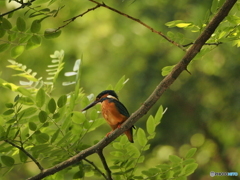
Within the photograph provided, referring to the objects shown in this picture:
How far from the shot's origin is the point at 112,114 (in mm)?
1147

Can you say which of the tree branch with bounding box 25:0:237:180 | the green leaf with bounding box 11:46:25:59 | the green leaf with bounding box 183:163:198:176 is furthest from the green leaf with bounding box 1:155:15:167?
the green leaf with bounding box 183:163:198:176

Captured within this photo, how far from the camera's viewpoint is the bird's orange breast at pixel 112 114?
3.82 feet

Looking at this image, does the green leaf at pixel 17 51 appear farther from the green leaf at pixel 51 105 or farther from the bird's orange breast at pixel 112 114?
the bird's orange breast at pixel 112 114

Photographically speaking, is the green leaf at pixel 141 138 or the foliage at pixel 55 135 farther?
the green leaf at pixel 141 138

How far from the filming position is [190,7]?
3.99 meters

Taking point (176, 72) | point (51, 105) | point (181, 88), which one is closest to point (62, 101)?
point (51, 105)

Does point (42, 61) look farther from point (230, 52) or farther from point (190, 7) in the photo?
point (230, 52)

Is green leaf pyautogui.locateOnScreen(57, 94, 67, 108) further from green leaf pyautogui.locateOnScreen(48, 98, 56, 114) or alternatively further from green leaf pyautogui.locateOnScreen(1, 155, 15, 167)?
green leaf pyautogui.locateOnScreen(1, 155, 15, 167)

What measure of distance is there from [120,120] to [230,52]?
2660mm

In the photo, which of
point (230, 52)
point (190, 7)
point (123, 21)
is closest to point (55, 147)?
point (230, 52)

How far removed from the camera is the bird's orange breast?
45.8 inches

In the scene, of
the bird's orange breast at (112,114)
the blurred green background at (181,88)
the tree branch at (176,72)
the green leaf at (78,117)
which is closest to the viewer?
the tree branch at (176,72)

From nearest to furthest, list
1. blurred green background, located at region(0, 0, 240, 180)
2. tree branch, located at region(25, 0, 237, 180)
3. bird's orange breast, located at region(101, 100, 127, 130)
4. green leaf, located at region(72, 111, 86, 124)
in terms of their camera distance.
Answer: tree branch, located at region(25, 0, 237, 180) < green leaf, located at region(72, 111, 86, 124) < bird's orange breast, located at region(101, 100, 127, 130) < blurred green background, located at region(0, 0, 240, 180)

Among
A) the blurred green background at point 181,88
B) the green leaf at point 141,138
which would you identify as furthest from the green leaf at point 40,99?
the blurred green background at point 181,88
